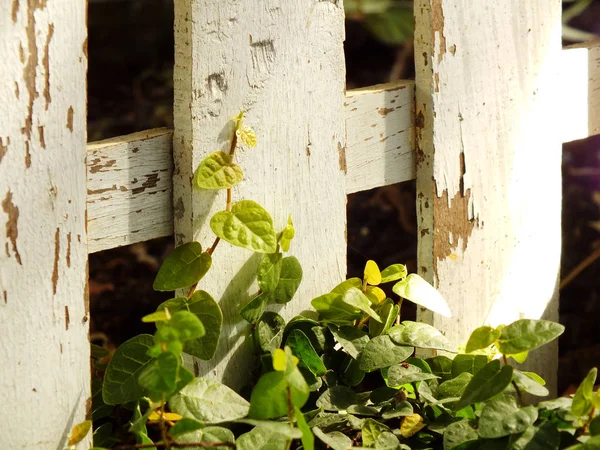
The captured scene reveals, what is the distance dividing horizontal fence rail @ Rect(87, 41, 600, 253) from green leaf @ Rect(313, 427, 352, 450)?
0.42 meters

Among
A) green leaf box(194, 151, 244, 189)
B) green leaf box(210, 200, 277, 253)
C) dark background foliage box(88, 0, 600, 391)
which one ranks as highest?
green leaf box(194, 151, 244, 189)

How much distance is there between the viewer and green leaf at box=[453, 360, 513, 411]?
1422mm

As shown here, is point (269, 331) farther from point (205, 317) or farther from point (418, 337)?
point (418, 337)

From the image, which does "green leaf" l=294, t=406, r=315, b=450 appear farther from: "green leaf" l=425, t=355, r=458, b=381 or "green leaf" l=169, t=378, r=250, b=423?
"green leaf" l=425, t=355, r=458, b=381

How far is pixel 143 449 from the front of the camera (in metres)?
1.41

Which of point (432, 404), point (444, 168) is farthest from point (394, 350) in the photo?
point (444, 168)

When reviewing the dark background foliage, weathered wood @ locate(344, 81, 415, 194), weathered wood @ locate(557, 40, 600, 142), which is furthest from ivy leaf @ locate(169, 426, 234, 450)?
weathered wood @ locate(557, 40, 600, 142)

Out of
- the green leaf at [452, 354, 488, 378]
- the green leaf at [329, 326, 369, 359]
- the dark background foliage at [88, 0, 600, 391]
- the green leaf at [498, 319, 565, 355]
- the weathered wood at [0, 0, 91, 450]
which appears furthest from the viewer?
the dark background foliage at [88, 0, 600, 391]

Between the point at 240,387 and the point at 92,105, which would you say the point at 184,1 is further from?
the point at 92,105

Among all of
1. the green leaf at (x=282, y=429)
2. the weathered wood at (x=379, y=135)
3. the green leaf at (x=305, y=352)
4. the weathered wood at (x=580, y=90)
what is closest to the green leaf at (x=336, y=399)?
the green leaf at (x=305, y=352)

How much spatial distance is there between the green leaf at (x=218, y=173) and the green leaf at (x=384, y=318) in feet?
1.27

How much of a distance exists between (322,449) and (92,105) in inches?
112

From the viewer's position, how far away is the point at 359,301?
5.15 feet

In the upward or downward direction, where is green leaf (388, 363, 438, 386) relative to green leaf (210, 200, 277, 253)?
downward
